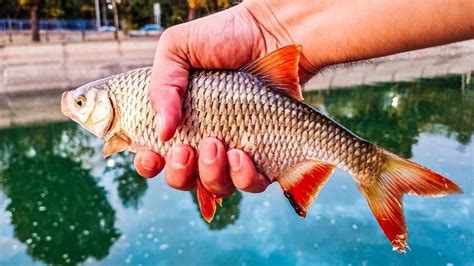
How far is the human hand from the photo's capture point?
233 cm

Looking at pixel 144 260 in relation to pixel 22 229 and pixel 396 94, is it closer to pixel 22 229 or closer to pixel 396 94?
pixel 22 229

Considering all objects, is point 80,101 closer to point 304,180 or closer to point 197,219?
point 304,180

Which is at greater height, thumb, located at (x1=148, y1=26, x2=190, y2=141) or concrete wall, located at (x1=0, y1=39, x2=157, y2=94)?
thumb, located at (x1=148, y1=26, x2=190, y2=141)

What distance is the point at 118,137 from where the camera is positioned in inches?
95.6

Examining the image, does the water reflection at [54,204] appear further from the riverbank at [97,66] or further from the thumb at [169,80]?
the riverbank at [97,66]

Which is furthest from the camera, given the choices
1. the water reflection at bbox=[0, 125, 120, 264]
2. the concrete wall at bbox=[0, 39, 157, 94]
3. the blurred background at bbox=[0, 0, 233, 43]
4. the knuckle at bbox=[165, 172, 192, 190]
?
the blurred background at bbox=[0, 0, 233, 43]

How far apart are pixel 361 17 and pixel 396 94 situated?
769 inches

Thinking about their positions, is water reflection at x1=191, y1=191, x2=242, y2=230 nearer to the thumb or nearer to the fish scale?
the thumb

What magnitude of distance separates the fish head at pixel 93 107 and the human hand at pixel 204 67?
0.22 meters

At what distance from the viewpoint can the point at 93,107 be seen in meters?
2.45

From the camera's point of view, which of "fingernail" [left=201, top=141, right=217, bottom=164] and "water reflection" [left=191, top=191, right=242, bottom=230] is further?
"water reflection" [left=191, top=191, right=242, bottom=230]

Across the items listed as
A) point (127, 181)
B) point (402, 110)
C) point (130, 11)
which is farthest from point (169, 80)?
point (130, 11)

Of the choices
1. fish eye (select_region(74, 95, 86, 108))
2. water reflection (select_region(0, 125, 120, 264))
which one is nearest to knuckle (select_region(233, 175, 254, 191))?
fish eye (select_region(74, 95, 86, 108))

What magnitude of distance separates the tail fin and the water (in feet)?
20.4
